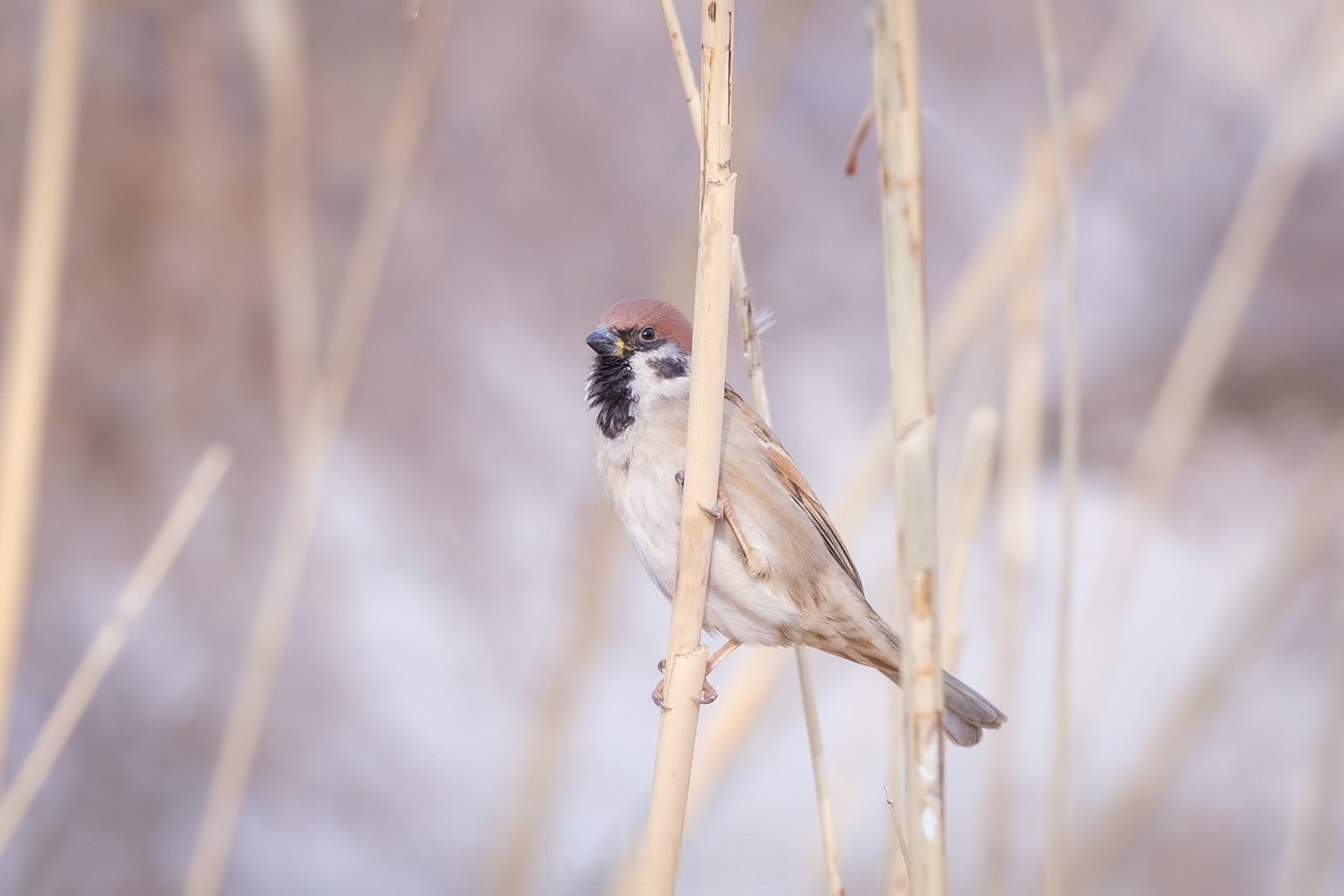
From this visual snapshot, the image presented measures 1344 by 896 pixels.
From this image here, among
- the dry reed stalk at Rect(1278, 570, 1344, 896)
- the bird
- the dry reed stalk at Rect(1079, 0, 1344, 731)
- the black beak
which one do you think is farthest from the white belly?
the dry reed stalk at Rect(1278, 570, 1344, 896)

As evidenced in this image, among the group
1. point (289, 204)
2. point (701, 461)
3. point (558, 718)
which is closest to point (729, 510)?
point (558, 718)

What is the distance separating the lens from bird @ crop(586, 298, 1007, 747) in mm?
1375

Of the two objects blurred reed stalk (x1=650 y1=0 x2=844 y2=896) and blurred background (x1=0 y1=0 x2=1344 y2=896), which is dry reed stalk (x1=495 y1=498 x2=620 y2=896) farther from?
blurred background (x1=0 y1=0 x2=1344 y2=896)

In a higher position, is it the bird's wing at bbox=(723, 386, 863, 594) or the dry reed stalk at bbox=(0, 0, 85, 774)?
the bird's wing at bbox=(723, 386, 863, 594)

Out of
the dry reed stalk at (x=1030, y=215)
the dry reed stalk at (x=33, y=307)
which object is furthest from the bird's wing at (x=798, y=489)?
the dry reed stalk at (x=33, y=307)

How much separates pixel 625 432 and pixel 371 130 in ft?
7.19

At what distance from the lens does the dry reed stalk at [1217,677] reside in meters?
1.43

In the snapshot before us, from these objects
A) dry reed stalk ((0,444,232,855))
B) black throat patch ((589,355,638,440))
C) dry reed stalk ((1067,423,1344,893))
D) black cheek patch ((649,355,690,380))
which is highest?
black cheek patch ((649,355,690,380))

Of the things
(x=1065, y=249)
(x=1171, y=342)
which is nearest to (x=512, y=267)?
(x=1171, y=342)

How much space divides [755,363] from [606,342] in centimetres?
45

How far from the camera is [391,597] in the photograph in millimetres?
3135

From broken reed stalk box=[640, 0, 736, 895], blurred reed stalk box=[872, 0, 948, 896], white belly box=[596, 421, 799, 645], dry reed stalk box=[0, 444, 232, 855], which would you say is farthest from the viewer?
white belly box=[596, 421, 799, 645]

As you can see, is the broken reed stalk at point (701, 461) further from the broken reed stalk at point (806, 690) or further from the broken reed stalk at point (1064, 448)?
the broken reed stalk at point (1064, 448)

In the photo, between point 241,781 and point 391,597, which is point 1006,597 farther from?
point 391,597
